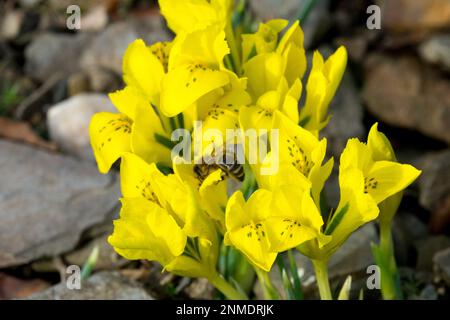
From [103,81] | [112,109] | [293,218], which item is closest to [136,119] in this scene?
[293,218]

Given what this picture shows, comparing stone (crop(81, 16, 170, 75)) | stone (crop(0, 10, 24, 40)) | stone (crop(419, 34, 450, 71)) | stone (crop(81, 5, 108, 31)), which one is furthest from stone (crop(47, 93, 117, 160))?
stone (crop(419, 34, 450, 71))

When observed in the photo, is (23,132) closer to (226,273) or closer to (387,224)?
(226,273)

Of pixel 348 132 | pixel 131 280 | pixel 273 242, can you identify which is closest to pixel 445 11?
pixel 348 132

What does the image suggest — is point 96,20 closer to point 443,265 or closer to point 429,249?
point 429,249

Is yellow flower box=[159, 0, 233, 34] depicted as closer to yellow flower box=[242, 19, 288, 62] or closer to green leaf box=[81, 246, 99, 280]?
yellow flower box=[242, 19, 288, 62]

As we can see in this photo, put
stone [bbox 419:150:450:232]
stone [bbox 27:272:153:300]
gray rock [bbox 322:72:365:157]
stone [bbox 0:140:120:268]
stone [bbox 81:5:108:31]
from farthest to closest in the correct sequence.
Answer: stone [bbox 81:5:108:31] → gray rock [bbox 322:72:365:157] → stone [bbox 419:150:450:232] → stone [bbox 0:140:120:268] → stone [bbox 27:272:153:300]
